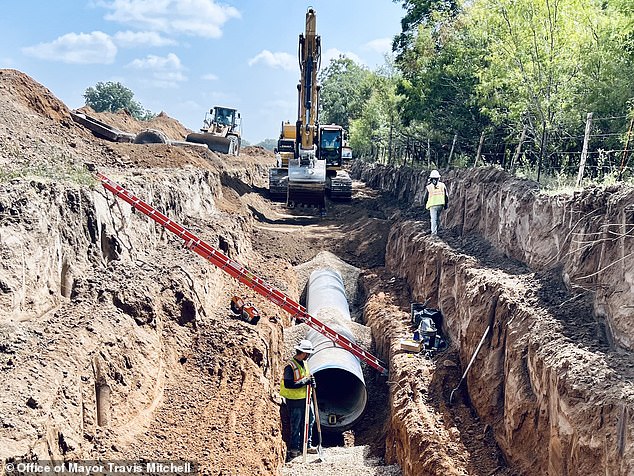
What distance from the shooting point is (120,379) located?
8609mm

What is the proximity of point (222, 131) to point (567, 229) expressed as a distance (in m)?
34.3

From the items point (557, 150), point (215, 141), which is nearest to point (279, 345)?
point (557, 150)

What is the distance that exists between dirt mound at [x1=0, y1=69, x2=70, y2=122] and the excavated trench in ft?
23.2

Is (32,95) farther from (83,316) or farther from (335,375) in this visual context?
(83,316)

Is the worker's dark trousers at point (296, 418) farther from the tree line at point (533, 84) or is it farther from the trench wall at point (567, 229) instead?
the tree line at point (533, 84)

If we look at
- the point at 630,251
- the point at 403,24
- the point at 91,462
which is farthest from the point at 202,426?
the point at 403,24

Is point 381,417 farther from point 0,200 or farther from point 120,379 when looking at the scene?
point 0,200

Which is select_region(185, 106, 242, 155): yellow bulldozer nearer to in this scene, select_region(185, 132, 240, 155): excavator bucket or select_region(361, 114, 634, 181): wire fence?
select_region(185, 132, 240, 155): excavator bucket

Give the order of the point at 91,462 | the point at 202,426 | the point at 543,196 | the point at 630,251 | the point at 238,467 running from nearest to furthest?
the point at 91,462 → the point at 630,251 → the point at 238,467 → the point at 202,426 → the point at 543,196

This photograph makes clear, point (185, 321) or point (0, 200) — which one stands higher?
point (0, 200)

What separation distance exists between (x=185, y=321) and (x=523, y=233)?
6575 mm

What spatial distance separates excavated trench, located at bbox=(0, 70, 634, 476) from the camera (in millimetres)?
7062

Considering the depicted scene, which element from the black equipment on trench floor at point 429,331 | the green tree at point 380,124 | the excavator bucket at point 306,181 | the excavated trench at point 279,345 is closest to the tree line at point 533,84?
the excavated trench at point 279,345
